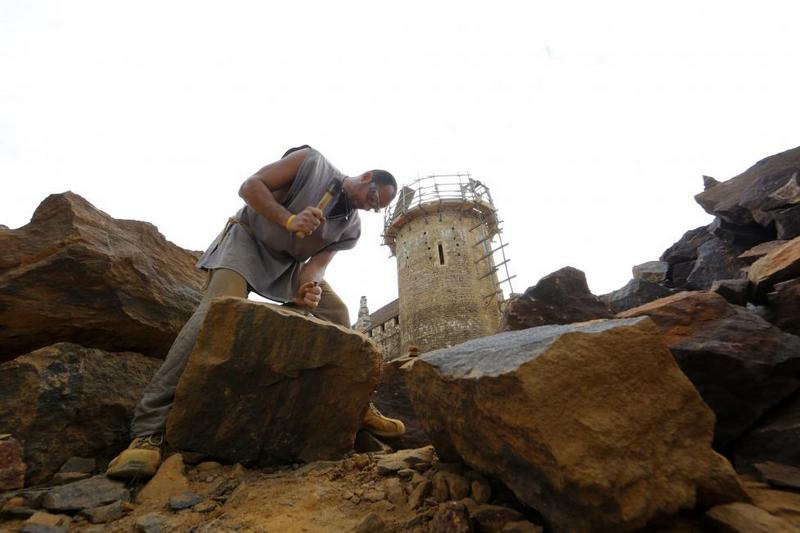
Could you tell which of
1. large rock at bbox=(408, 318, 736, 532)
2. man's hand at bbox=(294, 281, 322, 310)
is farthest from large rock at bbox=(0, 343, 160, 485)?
large rock at bbox=(408, 318, 736, 532)

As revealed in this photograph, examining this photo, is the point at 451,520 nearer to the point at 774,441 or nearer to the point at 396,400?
the point at 774,441

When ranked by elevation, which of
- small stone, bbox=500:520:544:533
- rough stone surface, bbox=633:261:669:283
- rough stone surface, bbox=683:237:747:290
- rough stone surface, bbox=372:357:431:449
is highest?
rough stone surface, bbox=633:261:669:283

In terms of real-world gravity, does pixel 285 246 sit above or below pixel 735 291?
above

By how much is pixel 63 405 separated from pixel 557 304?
3.10 m

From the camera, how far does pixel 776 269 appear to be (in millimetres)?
1917

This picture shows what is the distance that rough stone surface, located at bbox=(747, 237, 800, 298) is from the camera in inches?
73.2

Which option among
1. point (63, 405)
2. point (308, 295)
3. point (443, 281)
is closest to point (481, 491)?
point (308, 295)

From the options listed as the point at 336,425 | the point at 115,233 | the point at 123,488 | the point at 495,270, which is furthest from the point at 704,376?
the point at 495,270

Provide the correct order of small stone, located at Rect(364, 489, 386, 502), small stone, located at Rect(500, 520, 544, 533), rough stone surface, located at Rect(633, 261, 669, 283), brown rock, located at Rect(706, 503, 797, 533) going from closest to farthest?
brown rock, located at Rect(706, 503, 797, 533), small stone, located at Rect(500, 520, 544, 533), small stone, located at Rect(364, 489, 386, 502), rough stone surface, located at Rect(633, 261, 669, 283)

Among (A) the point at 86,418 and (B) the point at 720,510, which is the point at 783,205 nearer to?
(B) the point at 720,510

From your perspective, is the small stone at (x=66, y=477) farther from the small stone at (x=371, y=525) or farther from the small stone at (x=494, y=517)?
the small stone at (x=494, y=517)

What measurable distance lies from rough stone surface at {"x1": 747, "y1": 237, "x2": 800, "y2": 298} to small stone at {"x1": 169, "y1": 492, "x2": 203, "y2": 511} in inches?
109

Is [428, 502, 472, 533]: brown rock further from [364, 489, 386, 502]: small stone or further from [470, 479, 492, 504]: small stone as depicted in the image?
[364, 489, 386, 502]: small stone

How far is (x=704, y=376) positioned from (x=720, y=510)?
58 cm
